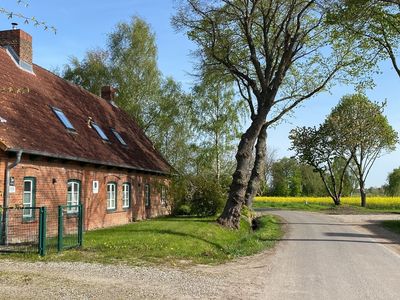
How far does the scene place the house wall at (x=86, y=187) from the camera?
16266 mm

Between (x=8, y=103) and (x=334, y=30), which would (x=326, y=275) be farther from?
(x=334, y=30)

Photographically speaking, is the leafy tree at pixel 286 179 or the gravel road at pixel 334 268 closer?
the gravel road at pixel 334 268

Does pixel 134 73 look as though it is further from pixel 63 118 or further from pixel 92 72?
pixel 63 118

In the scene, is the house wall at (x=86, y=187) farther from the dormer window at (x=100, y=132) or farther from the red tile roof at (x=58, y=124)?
the dormer window at (x=100, y=132)

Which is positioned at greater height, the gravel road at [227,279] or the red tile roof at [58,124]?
the red tile roof at [58,124]

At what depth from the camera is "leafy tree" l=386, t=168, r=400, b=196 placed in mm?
84438

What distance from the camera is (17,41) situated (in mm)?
21453

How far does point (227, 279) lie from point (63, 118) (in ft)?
43.9

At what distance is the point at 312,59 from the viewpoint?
30.5 meters

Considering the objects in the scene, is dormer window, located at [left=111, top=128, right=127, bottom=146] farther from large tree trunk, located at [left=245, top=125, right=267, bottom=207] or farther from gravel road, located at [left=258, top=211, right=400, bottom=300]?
gravel road, located at [left=258, top=211, right=400, bottom=300]

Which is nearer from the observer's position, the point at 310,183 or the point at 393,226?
the point at 393,226

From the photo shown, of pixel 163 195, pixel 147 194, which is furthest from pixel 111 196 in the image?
pixel 163 195

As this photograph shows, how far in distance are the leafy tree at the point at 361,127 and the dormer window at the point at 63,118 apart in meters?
32.0

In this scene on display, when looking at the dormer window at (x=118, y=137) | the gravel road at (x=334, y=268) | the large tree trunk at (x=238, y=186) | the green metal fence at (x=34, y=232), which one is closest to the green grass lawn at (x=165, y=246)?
the green metal fence at (x=34, y=232)
